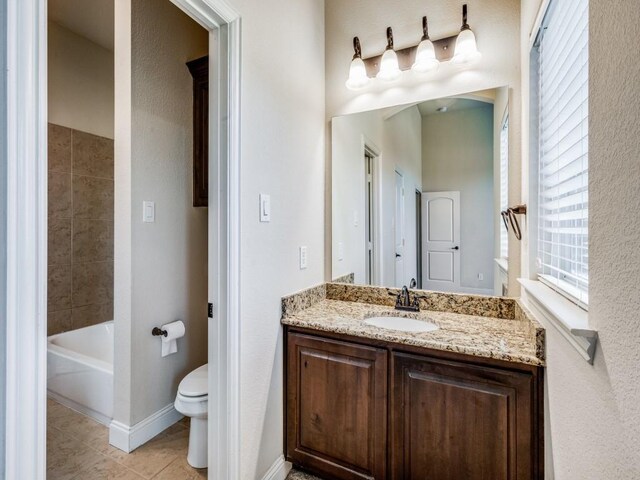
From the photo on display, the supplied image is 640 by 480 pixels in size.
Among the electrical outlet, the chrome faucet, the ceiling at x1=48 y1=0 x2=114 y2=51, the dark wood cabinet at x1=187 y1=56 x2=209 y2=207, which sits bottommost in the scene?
the chrome faucet

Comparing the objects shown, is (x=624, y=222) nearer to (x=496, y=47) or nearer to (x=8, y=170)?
(x=8, y=170)

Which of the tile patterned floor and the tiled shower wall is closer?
the tile patterned floor

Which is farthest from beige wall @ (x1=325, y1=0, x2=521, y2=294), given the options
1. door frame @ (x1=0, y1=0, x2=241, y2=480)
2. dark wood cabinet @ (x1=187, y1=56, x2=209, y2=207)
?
door frame @ (x1=0, y1=0, x2=241, y2=480)

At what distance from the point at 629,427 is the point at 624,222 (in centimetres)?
A: 34

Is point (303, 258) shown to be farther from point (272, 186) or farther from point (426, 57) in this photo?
point (426, 57)

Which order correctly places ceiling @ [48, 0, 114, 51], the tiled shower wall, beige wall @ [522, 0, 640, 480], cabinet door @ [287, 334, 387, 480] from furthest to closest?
the tiled shower wall, ceiling @ [48, 0, 114, 51], cabinet door @ [287, 334, 387, 480], beige wall @ [522, 0, 640, 480]

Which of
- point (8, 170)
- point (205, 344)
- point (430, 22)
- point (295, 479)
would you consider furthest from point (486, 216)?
point (205, 344)

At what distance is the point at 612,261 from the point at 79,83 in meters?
3.65

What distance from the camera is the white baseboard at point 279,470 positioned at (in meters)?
1.50

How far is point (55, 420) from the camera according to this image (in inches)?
78.9

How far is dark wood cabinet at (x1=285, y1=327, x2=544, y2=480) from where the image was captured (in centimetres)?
116

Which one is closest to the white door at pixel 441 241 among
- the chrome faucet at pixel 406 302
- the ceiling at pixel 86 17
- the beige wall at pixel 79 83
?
the chrome faucet at pixel 406 302

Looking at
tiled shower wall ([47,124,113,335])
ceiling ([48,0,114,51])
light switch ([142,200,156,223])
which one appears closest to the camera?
light switch ([142,200,156,223])

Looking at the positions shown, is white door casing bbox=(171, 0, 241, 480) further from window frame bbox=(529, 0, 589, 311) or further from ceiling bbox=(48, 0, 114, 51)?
ceiling bbox=(48, 0, 114, 51)
